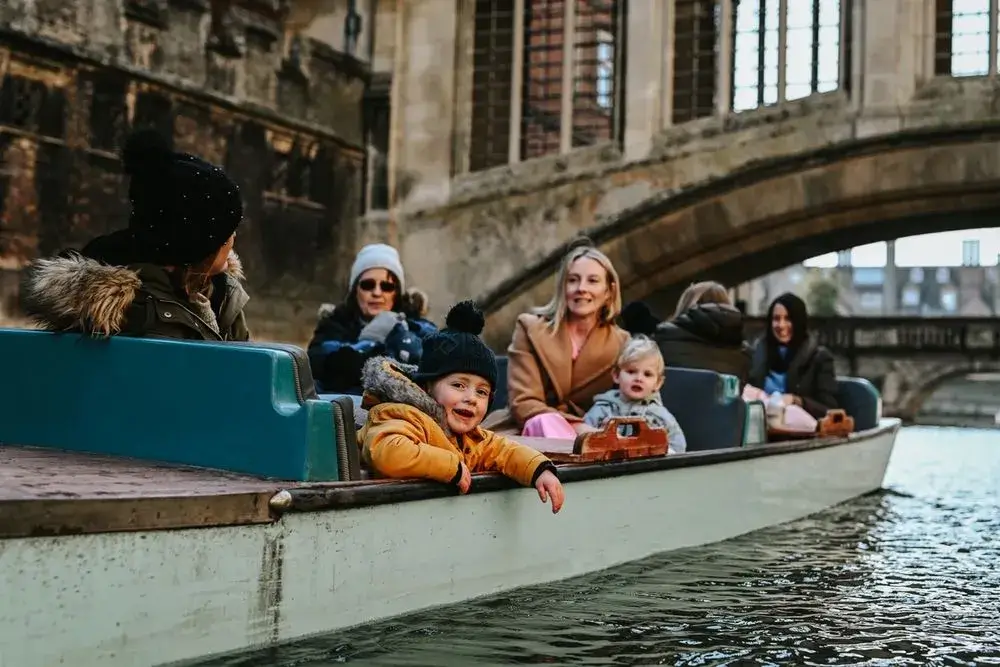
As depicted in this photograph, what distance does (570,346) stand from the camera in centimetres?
476

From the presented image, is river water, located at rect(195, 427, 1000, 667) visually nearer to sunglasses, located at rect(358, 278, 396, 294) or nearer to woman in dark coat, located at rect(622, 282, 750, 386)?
woman in dark coat, located at rect(622, 282, 750, 386)

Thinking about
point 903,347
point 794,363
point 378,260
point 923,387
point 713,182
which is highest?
point 713,182

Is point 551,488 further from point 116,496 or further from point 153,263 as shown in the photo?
point 116,496

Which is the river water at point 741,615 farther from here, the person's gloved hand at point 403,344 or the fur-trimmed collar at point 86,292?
the person's gloved hand at point 403,344

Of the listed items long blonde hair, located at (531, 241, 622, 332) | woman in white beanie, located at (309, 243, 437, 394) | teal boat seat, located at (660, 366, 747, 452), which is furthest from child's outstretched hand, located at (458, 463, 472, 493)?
teal boat seat, located at (660, 366, 747, 452)

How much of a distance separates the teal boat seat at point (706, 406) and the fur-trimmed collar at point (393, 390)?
2.15m

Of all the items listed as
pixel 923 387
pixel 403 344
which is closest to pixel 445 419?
pixel 403 344

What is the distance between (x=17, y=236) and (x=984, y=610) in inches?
233

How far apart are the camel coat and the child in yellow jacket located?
131 cm

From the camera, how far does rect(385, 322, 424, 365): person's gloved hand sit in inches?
178

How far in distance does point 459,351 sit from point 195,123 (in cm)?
641

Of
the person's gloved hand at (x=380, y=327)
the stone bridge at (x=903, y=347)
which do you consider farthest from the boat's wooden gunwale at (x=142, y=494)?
the stone bridge at (x=903, y=347)

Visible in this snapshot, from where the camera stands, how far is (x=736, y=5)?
34.1 feet

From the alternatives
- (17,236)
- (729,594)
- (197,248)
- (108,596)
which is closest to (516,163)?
(17,236)
